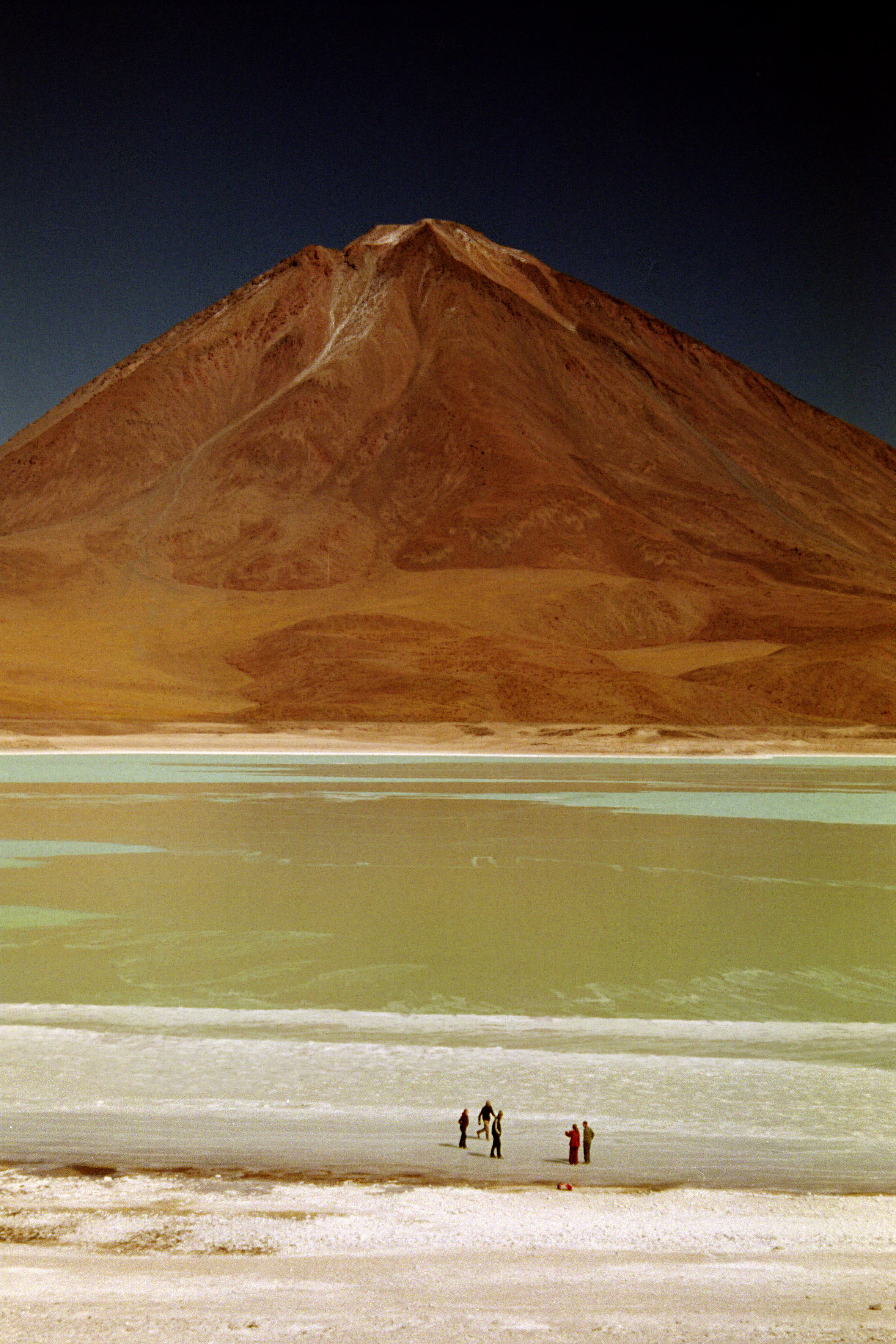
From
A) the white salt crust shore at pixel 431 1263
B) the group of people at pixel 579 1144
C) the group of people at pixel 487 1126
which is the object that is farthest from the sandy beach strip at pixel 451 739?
the white salt crust shore at pixel 431 1263

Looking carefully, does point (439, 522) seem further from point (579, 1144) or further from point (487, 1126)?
point (579, 1144)

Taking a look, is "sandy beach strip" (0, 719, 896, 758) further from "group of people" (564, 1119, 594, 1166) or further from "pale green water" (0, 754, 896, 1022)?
"group of people" (564, 1119, 594, 1166)

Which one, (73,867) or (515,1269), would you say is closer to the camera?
(515,1269)

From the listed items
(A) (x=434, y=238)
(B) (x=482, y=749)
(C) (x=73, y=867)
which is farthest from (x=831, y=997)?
(A) (x=434, y=238)

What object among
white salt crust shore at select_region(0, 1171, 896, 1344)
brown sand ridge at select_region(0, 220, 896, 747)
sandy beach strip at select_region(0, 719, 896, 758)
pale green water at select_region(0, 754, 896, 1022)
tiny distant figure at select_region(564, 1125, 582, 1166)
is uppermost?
brown sand ridge at select_region(0, 220, 896, 747)

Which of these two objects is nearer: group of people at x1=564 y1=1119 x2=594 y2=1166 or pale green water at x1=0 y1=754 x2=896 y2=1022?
group of people at x1=564 y1=1119 x2=594 y2=1166

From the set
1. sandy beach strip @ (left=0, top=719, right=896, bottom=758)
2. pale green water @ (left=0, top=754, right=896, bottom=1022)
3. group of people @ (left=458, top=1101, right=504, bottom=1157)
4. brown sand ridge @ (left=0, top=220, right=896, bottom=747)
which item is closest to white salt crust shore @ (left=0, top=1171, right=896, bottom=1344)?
group of people @ (left=458, top=1101, right=504, bottom=1157)

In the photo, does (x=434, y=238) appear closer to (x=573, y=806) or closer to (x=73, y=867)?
(x=573, y=806)
